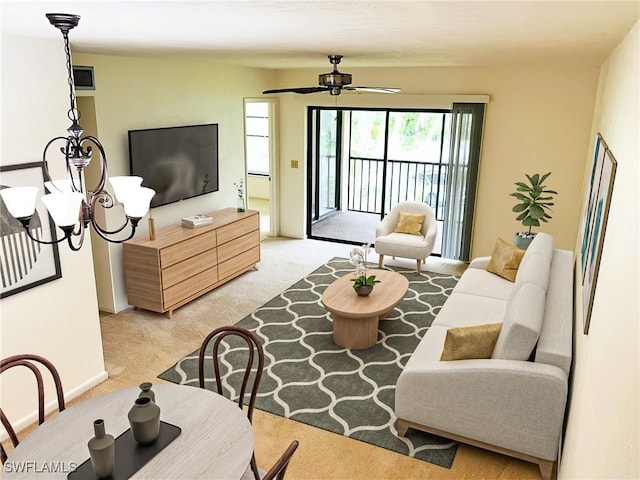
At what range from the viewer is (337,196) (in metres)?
9.01

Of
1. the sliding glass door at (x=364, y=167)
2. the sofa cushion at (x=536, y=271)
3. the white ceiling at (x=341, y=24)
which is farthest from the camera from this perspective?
the sliding glass door at (x=364, y=167)

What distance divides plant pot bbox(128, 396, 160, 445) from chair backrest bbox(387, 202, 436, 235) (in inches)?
194

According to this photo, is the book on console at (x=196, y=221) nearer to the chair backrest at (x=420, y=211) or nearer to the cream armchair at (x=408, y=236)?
the cream armchair at (x=408, y=236)

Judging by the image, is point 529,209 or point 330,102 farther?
point 330,102

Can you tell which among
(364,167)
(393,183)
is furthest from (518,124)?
(364,167)

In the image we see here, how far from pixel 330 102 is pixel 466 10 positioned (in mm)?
5455

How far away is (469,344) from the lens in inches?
129

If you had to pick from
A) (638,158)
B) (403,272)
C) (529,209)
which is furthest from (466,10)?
(403,272)

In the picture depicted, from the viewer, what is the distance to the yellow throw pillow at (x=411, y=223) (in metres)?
6.65

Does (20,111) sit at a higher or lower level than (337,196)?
higher

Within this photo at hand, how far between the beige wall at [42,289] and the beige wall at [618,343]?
3.28 metres

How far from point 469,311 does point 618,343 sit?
2.96 metres

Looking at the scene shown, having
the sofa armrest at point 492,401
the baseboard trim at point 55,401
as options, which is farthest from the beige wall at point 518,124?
the baseboard trim at point 55,401

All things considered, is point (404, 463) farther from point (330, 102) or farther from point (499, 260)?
point (330, 102)
